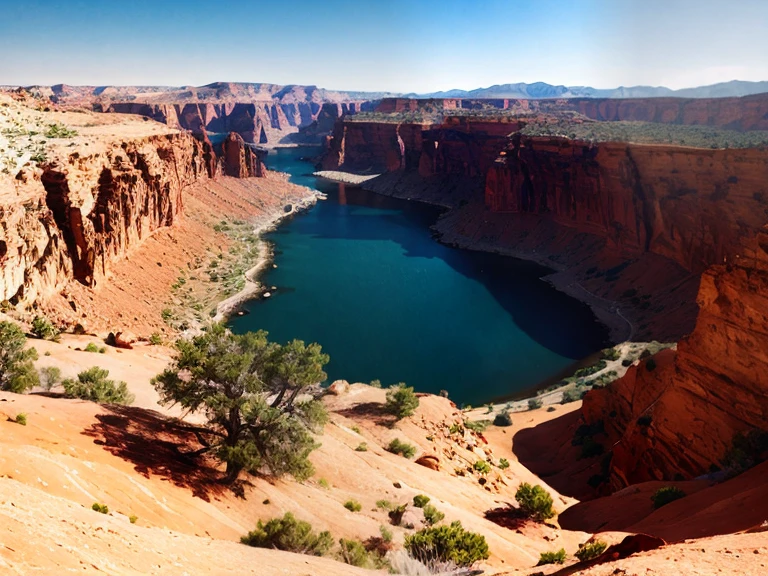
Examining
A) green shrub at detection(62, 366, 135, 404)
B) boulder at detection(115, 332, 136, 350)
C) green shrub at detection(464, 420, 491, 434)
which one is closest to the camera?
green shrub at detection(62, 366, 135, 404)

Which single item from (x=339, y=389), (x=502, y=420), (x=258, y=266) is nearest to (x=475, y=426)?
(x=502, y=420)

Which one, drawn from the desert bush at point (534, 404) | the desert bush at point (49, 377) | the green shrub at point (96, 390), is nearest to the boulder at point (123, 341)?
the desert bush at point (49, 377)

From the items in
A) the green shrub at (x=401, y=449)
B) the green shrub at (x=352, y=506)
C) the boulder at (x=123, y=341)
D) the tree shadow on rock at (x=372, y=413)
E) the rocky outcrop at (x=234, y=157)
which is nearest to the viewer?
the green shrub at (x=352, y=506)

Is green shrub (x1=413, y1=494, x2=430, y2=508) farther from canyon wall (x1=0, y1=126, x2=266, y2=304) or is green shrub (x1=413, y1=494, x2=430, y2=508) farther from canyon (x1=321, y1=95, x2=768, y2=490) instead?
canyon wall (x1=0, y1=126, x2=266, y2=304)

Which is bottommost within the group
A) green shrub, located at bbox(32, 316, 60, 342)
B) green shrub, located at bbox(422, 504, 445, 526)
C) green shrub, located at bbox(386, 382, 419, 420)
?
green shrub, located at bbox(386, 382, 419, 420)

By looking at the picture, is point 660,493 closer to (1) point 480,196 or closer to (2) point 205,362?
(2) point 205,362

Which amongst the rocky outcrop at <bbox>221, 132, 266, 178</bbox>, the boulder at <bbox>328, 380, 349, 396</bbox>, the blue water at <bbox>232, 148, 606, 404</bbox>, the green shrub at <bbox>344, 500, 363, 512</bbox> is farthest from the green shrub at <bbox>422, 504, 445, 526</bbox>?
the rocky outcrop at <bbox>221, 132, 266, 178</bbox>

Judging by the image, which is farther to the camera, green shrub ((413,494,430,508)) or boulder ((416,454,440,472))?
boulder ((416,454,440,472))

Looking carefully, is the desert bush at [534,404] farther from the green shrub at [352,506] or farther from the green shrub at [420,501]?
the green shrub at [352,506]
